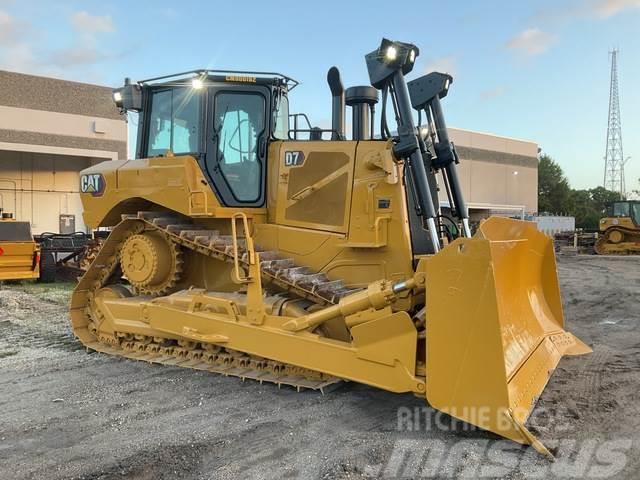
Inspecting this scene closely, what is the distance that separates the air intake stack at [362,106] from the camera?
585 cm

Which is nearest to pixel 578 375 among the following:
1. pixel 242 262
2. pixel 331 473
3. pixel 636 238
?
pixel 331 473

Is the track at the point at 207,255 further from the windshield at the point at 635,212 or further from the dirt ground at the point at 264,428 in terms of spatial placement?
the windshield at the point at 635,212

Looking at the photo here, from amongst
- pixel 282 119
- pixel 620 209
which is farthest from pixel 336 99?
pixel 620 209

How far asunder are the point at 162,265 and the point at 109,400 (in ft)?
5.16

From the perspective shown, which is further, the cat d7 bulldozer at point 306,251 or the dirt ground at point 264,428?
the cat d7 bulldozer at point 306,251

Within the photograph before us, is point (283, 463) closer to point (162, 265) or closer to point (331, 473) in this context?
point (331, 473)

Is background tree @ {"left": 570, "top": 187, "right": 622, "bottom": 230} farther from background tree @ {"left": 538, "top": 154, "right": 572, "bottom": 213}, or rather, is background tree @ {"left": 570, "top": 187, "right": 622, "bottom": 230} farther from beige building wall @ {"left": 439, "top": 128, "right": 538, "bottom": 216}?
beige building wall @ {"left": 439, "top": 128, "right": 538, "bottom": 216}

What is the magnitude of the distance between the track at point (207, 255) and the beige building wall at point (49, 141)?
1852 cm

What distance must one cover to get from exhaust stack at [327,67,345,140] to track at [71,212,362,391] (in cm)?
163

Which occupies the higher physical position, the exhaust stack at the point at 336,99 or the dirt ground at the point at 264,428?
the exhaust stack at the point at 336,99

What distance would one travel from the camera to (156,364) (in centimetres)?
587

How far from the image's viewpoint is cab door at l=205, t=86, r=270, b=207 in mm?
5746

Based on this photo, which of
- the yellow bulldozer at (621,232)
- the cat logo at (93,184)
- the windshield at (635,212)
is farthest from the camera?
the windshield at (635,212)

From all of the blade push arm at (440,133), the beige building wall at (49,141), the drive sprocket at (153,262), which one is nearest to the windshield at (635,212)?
the blade push arm at (440,133)
